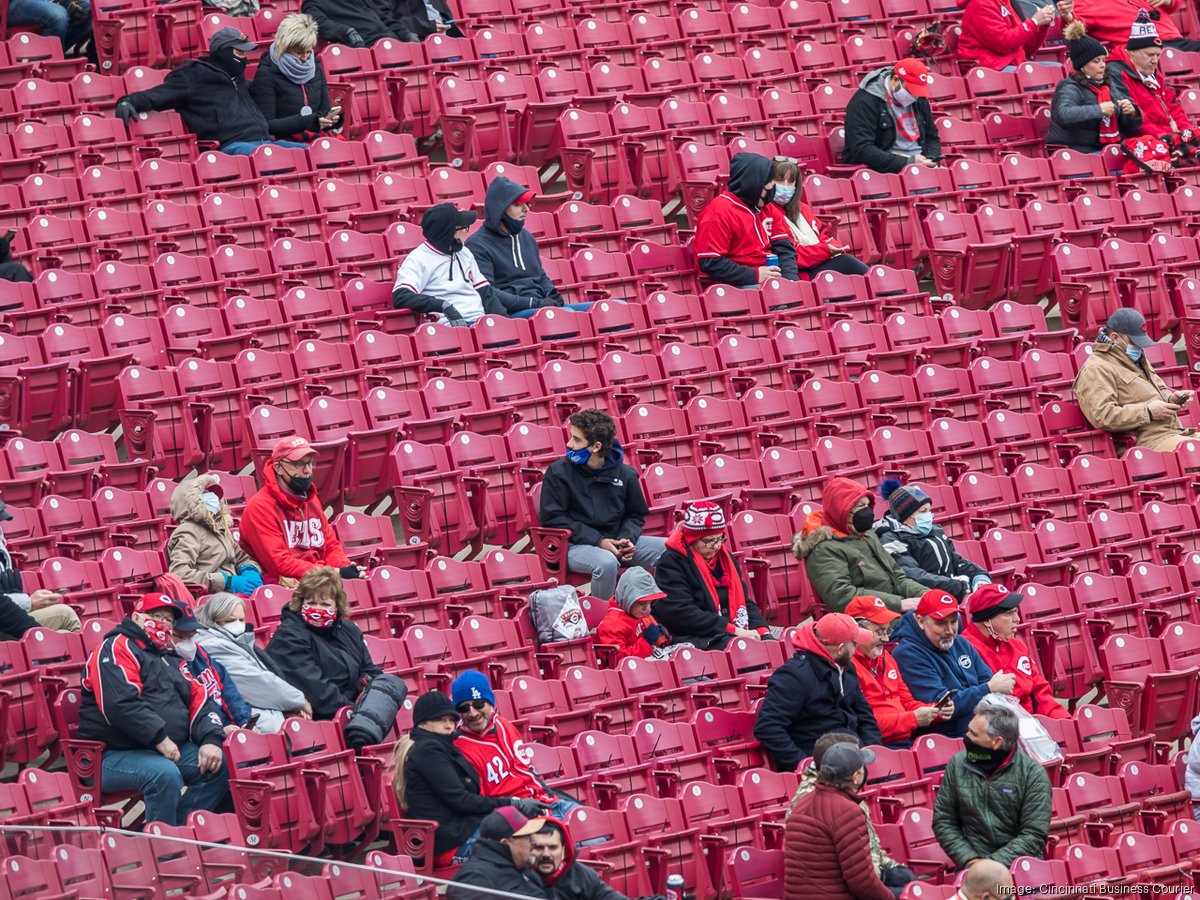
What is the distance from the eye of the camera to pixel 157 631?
7.05m

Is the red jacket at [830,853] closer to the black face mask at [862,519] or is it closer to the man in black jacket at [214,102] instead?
the black face mask at [862,519]

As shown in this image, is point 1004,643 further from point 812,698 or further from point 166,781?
point 166,781

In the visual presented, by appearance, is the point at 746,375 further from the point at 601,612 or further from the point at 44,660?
the point at 44,660

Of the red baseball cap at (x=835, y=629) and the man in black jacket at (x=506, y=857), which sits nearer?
the man in black jacket at (x=506, y=857)

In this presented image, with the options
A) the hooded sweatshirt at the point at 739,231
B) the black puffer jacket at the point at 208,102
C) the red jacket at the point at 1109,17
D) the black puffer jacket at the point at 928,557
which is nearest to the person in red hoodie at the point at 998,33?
the red jacket at the point at 1109,17

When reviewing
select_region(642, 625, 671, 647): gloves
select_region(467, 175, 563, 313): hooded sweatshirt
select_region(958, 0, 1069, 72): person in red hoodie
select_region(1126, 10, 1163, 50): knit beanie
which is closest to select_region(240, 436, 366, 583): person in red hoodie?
select_region(642, 625, 671, 647): gloves

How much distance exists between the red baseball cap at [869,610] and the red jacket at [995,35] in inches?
226

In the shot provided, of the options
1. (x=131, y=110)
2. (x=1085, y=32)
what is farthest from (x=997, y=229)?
(x=131, y=110)

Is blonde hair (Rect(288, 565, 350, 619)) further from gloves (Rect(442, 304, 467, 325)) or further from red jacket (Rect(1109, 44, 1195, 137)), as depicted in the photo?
red jacket (Rect(1109, 44, 1195, 137))

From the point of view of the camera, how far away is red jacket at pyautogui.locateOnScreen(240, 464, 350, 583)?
8.13 meters

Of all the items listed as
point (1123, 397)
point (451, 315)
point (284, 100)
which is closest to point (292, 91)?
point (284, 100)

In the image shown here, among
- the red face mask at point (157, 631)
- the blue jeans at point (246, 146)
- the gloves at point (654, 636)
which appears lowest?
the gloves at point (654, 636)

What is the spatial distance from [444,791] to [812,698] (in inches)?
56.5

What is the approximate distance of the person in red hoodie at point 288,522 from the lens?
26.7 feet
